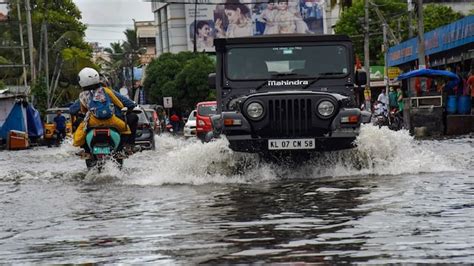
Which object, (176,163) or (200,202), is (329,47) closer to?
(176,163)

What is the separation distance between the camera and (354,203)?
30.7 feet

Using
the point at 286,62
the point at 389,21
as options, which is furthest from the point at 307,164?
the point at 389,21

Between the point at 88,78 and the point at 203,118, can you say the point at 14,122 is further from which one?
the point at 88,78

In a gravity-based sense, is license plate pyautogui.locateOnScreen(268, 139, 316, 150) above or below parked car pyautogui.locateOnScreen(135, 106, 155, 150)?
above

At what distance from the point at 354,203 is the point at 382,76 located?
228 ft

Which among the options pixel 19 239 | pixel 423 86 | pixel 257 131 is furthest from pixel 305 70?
pixel 423 86

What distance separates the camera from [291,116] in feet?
41.7

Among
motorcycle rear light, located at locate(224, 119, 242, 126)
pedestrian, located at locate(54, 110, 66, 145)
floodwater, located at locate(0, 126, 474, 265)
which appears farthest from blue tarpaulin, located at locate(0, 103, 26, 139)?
motorcycle rear light, located at locate(224, 119, 242, 126)

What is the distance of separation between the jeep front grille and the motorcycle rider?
2.87 meters

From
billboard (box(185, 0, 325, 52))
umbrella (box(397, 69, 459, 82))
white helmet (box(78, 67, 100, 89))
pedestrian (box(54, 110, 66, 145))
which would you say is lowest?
pedestrian (box(54, 110, 66, 145))

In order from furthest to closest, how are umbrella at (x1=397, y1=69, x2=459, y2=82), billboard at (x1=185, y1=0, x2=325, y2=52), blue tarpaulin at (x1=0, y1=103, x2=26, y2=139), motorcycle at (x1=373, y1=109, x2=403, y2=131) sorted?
1. billboard at (x1=185, y1=0, x2=325, y2=52)
2. blue tarpaulin at (x1=0, y1=103, x2=26, y2=139)
3. motorcycle at (x1=373, y1=109, x2=403, y2=131)
4. umbrella at (x1=397, y1=69, x2=459, y2=82)

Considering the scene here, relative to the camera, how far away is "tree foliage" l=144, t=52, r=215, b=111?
86.1m

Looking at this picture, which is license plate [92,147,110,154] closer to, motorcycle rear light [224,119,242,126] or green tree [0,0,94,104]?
motorcycle rear light [224,119,242,126]

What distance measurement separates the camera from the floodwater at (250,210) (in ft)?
21.4
